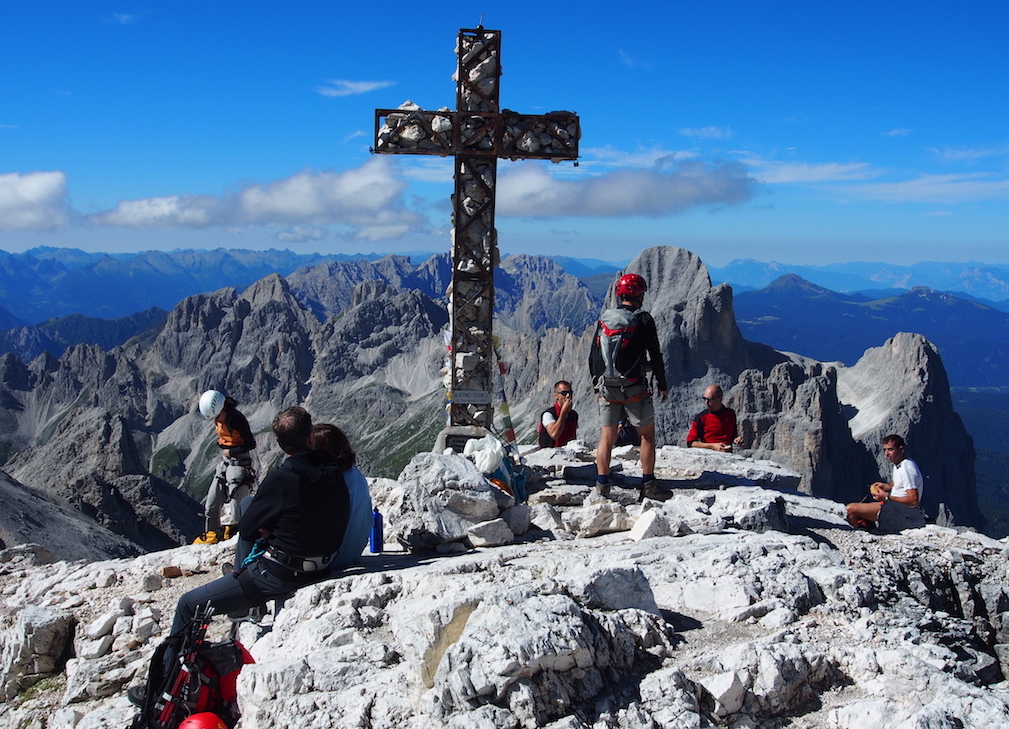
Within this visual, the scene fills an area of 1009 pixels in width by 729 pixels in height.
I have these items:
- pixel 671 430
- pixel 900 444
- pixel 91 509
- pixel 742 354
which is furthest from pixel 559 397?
pixel 742 354

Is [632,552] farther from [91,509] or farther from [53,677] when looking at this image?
[91,509]

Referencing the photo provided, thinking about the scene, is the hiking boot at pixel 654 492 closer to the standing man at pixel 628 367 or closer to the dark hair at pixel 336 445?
the standing man at pixel 628 367

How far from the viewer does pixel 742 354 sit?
532 feet

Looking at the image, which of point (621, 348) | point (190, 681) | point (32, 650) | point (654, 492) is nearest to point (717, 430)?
point (654, 492)

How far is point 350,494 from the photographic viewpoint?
8023 mm

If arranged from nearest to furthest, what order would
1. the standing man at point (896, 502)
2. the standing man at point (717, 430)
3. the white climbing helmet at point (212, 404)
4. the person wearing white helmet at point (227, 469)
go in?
the standing man at point (896, 502) < the white climbing helmet at point (212, 404) < the person wearing white helmet at point (227, 469) < the standing man at point (717, 430)

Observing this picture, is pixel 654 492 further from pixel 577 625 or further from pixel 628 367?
pixel 577 625

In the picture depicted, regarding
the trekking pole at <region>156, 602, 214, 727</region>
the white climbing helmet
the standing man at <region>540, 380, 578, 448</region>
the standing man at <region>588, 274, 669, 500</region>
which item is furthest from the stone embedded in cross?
the trekking pole at <region>156, 602, 214, 727</region>

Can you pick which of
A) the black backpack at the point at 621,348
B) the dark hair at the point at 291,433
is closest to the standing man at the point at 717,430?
the black backpack at the point at 621,348

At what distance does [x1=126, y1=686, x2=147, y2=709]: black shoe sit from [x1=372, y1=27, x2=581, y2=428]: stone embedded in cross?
8574mm

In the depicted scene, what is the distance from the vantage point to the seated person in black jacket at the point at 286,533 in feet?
23.8

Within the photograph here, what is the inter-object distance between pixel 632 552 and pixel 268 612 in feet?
12.1

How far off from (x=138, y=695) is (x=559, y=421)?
9.97 m

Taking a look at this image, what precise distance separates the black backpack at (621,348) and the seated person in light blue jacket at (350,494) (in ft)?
13.5
